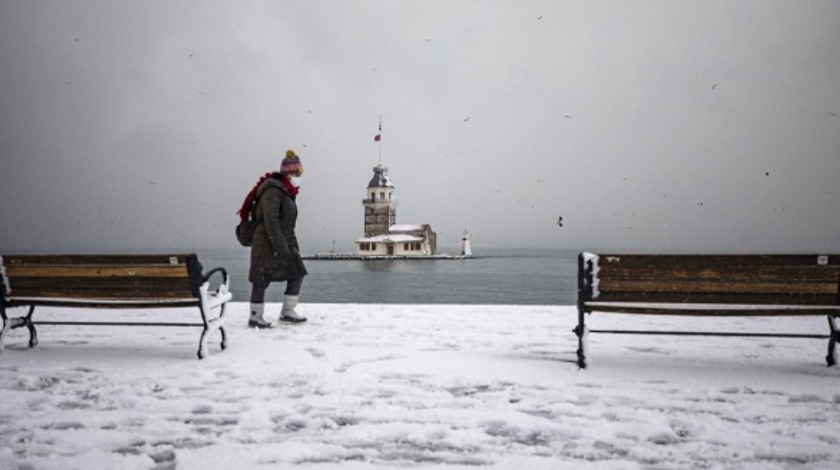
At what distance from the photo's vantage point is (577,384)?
3.71m

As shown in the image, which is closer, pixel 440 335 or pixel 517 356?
pixel 517 356

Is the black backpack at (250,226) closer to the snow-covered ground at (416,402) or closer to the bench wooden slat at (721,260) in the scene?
the snow-covered ground at (416,402)

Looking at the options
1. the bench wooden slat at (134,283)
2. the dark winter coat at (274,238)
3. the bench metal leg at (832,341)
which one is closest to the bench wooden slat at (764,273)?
the bench metal leg at (832,341)

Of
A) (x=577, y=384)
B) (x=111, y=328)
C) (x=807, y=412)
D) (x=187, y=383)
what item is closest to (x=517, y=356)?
(x=577, y=384)

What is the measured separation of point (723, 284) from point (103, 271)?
5340 millimetres

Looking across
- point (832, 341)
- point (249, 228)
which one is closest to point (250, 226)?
point (249, 228)

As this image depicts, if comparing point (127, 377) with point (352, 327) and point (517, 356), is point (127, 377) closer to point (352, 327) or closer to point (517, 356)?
point (352, 327)

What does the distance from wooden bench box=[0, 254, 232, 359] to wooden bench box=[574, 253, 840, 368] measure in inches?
135

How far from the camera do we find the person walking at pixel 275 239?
6055mm

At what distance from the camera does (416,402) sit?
3258 millimetres

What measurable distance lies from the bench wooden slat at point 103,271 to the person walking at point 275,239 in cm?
139

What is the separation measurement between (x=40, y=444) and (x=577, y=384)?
10.9ft

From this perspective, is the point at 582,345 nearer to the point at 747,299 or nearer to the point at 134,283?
the point at 747,299

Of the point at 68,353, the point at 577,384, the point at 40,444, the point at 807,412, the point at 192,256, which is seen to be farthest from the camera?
the point at 68,353
